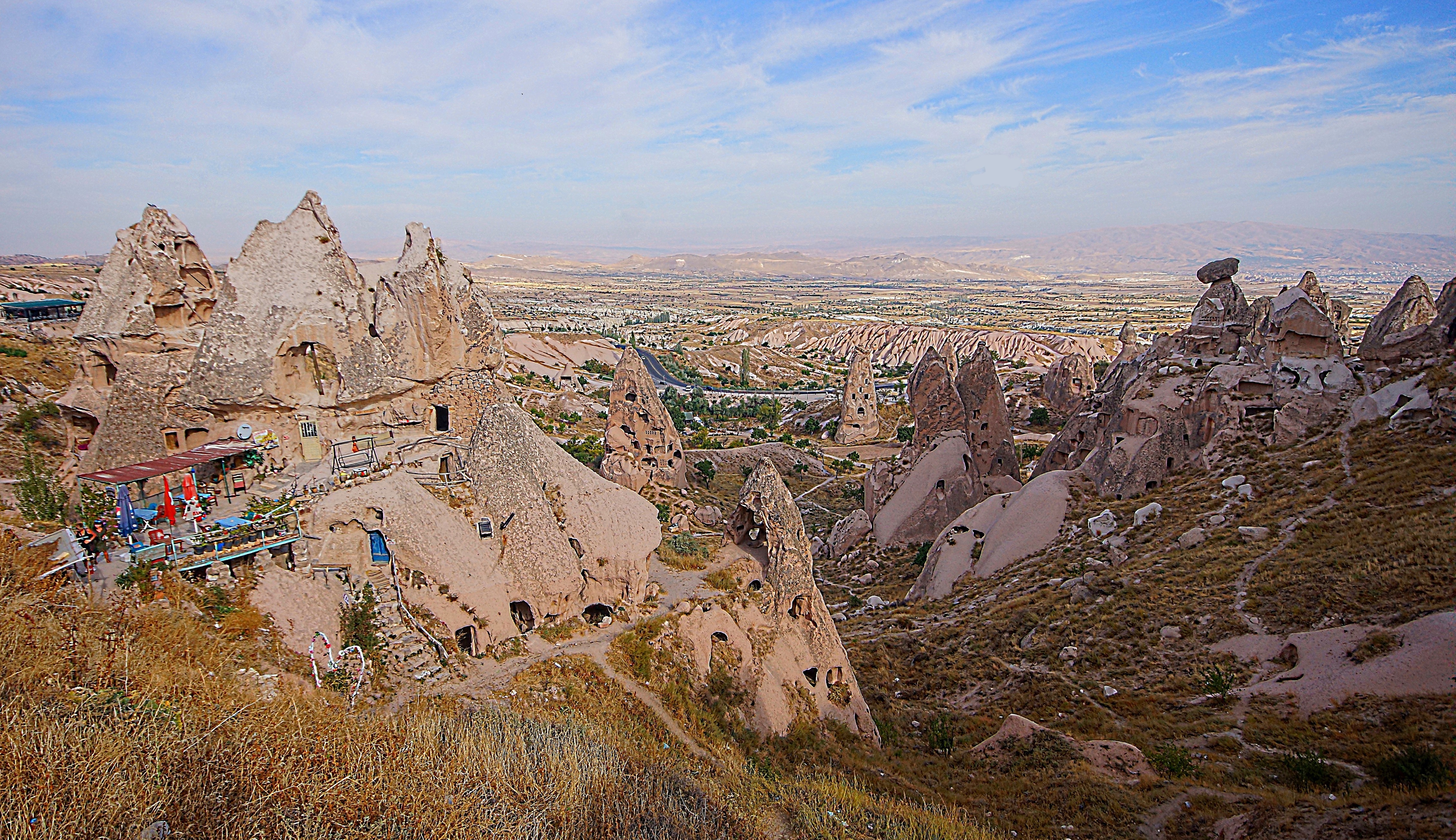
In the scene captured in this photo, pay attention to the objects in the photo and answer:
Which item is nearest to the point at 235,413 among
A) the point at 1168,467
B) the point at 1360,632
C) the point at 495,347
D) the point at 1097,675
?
the point at 495,347

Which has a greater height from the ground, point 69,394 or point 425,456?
point 69,394

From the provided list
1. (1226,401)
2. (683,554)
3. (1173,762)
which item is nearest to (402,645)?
(683,554)

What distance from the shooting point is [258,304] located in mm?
15578

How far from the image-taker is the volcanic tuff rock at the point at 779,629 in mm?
13469

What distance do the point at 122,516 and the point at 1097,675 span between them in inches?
751

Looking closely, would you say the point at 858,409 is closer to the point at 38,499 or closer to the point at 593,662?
the point at 593,662

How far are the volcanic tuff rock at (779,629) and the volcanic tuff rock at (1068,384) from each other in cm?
4250

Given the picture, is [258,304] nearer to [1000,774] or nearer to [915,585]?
[1000,774]

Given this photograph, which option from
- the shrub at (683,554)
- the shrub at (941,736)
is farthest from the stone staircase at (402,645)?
the shrub at (941,736)

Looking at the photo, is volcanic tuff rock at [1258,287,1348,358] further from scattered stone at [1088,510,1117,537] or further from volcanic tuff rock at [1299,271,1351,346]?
volcanic tuff rock at [1299,271,1351,346]

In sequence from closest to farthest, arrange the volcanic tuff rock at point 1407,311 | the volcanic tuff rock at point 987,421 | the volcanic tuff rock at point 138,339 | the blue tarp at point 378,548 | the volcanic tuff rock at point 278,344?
the blue tarp at point 378,548 → the volcanic tuff rock at point 278,344 → the volcanic tuff rock at point 138,339 → the volcanic tuff rock at point 987,421 → the volcanic tuff rock at point 1407,311

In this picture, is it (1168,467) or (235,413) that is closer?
(235,413)

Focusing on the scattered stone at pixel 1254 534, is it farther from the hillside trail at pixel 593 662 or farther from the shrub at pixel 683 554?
the hillside trail at pixel 593 662

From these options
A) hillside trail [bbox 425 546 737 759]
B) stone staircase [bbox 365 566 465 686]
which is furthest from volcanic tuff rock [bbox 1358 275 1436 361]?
stone staircase [bbox 365 566 465 686]
